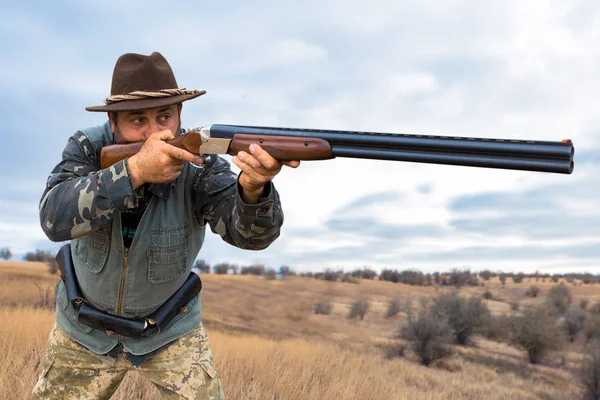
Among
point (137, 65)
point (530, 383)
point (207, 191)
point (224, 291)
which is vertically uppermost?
point (137, 65)

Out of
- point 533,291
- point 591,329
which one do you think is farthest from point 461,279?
point 591,329

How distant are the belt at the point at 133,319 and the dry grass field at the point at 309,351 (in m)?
2.09

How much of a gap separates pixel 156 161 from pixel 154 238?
31.3 inches

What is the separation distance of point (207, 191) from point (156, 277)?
79cm

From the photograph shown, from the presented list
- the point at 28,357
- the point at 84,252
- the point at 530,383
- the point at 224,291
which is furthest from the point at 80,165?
the point at 224,291

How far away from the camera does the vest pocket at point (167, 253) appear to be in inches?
165

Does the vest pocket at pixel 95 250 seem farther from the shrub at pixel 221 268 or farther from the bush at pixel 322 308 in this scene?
the shrub at pixel 221 268

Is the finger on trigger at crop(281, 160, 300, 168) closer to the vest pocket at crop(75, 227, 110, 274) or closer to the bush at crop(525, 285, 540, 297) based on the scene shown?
the vest pocket at crop(75, 227, 110, 274)

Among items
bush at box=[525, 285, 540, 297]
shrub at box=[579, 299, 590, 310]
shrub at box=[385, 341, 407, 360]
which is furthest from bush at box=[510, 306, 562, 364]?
bush at box=[525, 285, 540, 297]

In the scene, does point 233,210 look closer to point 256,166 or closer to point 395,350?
point 256,166

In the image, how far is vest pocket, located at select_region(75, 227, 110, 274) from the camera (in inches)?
168

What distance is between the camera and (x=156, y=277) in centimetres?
423

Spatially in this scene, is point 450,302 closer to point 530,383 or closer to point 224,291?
point 530,383

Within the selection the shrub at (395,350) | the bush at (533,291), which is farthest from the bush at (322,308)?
the bush at (533,291)
